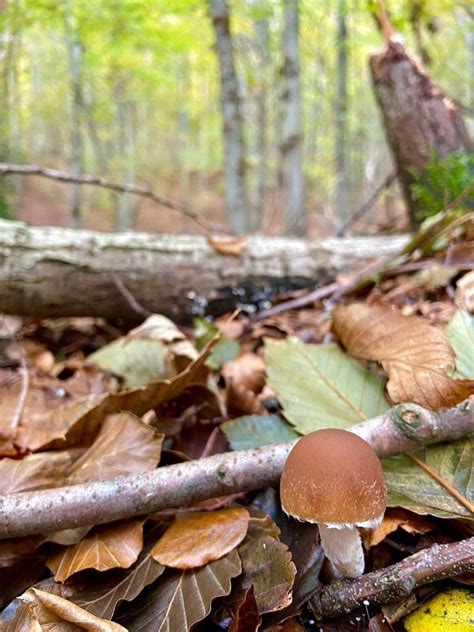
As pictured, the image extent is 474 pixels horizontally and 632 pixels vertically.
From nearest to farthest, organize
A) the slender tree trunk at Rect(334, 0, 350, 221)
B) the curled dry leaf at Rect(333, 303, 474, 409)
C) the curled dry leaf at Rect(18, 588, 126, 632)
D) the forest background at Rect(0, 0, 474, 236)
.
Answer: the curled dry leaf at Rect(18, 588, 126, 632) < the curled dry leaf at Rect(333, 303, 474, 409) < the forest background at Rect(0, 0, 474, 236) < the slender tree trunk at Rect(334, 0, 350, 221)

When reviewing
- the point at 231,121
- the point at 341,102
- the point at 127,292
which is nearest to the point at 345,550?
the point at 127,292

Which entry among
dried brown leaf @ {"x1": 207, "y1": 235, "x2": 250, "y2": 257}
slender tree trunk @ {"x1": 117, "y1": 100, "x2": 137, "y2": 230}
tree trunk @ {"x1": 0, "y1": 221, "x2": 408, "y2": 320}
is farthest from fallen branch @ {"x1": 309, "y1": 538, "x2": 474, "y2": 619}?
slender tree trunk @ {"x1": 117, "y1": 100, "x2": 137, "y2": 230}

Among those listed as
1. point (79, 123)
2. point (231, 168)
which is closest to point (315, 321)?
point (231, 168)

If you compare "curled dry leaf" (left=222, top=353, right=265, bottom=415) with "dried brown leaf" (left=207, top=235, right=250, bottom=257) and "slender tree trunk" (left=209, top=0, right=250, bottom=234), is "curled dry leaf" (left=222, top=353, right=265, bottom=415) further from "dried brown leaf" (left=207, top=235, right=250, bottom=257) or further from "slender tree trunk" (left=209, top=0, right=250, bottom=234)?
"slender tree trunk" (left=209, top=0, right=250, bottom=234)

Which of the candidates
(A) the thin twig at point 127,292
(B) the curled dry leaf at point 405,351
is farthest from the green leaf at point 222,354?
(A) the thin twig at point 127,292

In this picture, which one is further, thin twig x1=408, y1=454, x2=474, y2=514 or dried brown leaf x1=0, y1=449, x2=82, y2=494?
dried brown leaf x1=0, y1=449, x2=82, y2=494

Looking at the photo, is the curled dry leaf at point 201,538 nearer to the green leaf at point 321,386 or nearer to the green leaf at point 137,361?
the green leaf at point 321,386

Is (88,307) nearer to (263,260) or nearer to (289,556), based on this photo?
(263,260)
